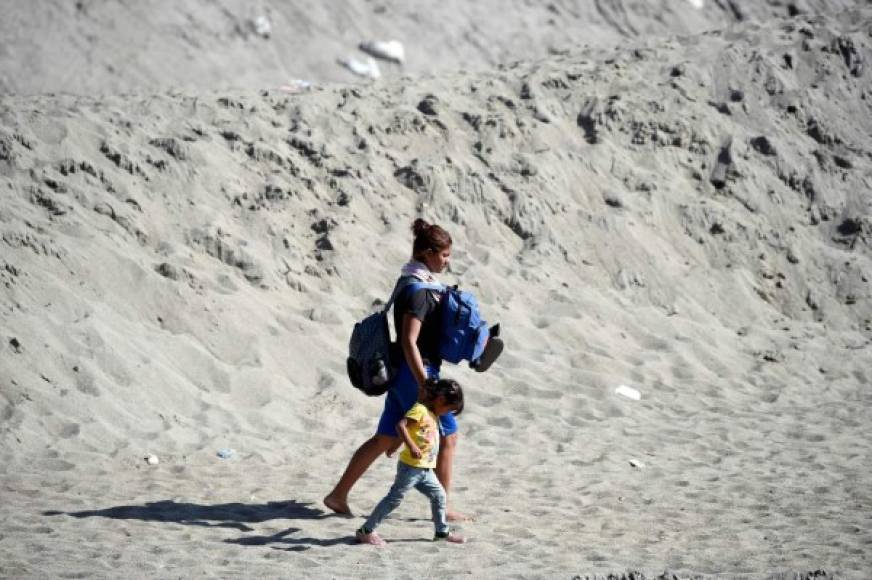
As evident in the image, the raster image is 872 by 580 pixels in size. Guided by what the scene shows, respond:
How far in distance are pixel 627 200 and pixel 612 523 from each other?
602cm

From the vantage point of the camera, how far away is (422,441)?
16.1ft

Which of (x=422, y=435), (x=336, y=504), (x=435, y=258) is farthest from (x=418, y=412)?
(x=336, y=504)

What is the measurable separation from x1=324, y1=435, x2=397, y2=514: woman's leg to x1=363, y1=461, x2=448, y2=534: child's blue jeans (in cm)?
33

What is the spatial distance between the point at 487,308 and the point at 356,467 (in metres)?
4.03

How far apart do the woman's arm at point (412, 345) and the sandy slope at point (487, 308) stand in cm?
88

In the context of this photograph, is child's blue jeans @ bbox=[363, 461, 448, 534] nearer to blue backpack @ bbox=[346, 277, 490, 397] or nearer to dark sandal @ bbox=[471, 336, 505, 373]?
blue backpack @ bbox=[346, 277, 490, 397]

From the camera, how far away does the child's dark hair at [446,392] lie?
487 cm

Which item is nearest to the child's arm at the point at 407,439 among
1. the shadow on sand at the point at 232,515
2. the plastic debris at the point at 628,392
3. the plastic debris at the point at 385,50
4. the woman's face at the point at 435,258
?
the shadow on sand at the point at 232,515

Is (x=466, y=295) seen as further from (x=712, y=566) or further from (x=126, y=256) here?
(x=126, y=256)

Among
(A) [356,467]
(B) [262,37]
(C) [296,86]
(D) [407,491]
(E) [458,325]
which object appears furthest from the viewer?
(B) [262,37]

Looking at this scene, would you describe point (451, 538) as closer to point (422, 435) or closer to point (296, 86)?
point (422, 435)

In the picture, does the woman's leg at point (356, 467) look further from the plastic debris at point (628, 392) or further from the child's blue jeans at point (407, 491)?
the plastic debris at point (628, 392)

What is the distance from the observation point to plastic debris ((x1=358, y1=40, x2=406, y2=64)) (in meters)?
14.3

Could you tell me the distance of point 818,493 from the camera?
627cm
